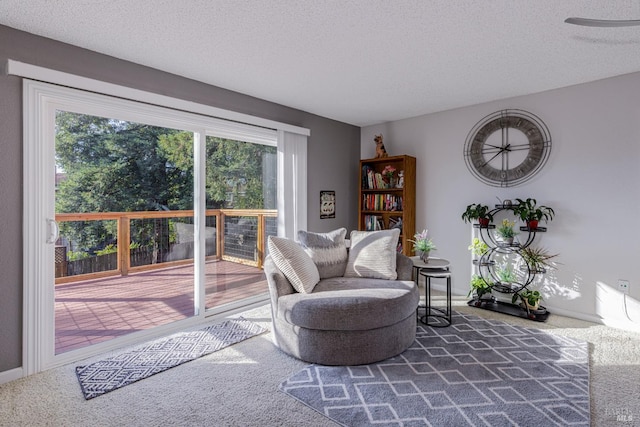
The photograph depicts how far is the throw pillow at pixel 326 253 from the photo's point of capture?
3131 millimetres

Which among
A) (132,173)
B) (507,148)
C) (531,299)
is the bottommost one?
(531,299)

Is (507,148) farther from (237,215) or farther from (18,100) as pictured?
(18,100)

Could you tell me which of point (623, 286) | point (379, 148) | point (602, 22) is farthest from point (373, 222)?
point (602, 22)

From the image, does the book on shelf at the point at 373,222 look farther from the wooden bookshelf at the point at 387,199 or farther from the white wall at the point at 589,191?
the white wall at the point at 589,191

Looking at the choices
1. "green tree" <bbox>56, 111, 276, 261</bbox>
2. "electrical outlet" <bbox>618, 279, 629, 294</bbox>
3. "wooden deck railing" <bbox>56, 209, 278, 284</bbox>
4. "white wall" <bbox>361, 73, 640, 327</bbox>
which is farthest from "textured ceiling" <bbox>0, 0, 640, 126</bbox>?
"electrical outlet" <bbox>618, 279, 629, 294</bbox>

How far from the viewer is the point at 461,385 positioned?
2.13 m

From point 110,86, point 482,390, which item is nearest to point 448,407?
point 482,390

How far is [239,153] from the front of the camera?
12.2 feet

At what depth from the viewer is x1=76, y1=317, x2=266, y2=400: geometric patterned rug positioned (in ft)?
7.28

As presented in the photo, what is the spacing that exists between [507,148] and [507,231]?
37.3 inches

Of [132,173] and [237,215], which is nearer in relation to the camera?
[132,173]

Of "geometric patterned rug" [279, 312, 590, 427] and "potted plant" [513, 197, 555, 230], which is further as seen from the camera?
"potted plant" [513, 197, 555, 230]

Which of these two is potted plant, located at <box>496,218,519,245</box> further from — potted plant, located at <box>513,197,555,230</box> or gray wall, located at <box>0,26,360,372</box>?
gray wall, located at <box>0,26,360,372</box>

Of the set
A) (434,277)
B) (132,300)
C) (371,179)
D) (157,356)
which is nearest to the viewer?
(157,356)
